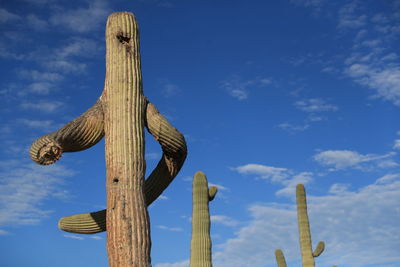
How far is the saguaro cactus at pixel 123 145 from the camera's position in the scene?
12.2 ft

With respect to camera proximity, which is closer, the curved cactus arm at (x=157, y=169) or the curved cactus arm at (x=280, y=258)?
the curved cactus arm at (x=157, y=169)

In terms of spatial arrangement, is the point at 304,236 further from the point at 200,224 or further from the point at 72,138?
the point at 72,138

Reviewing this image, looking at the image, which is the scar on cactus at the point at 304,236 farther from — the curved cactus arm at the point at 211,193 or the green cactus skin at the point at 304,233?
the curved cactus arm at the point at 211,193

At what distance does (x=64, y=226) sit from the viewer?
4.39m

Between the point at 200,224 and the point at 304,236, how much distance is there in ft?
16.3

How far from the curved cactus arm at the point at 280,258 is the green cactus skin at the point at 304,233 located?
0.81m

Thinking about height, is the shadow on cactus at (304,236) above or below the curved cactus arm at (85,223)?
above

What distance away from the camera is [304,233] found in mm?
13648

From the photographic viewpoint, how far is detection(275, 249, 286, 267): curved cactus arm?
46.4 feet

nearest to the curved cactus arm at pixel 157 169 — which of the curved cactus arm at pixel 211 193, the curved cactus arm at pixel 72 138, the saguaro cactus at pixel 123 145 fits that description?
the saguaro cactus at pixel 123 145

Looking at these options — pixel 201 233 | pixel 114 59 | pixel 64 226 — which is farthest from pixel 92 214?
pixel 201 233

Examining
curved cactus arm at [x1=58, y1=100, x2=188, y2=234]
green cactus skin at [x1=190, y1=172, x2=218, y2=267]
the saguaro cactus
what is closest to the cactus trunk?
the saguaro cactus

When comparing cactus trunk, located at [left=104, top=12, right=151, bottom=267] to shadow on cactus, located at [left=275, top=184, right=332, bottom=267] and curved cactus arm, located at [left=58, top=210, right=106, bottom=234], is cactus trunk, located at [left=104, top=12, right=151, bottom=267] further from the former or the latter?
shadow on cactus, located at [left=275, top=184, right=332, bottom=267]

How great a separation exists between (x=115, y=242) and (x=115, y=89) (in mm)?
1227
